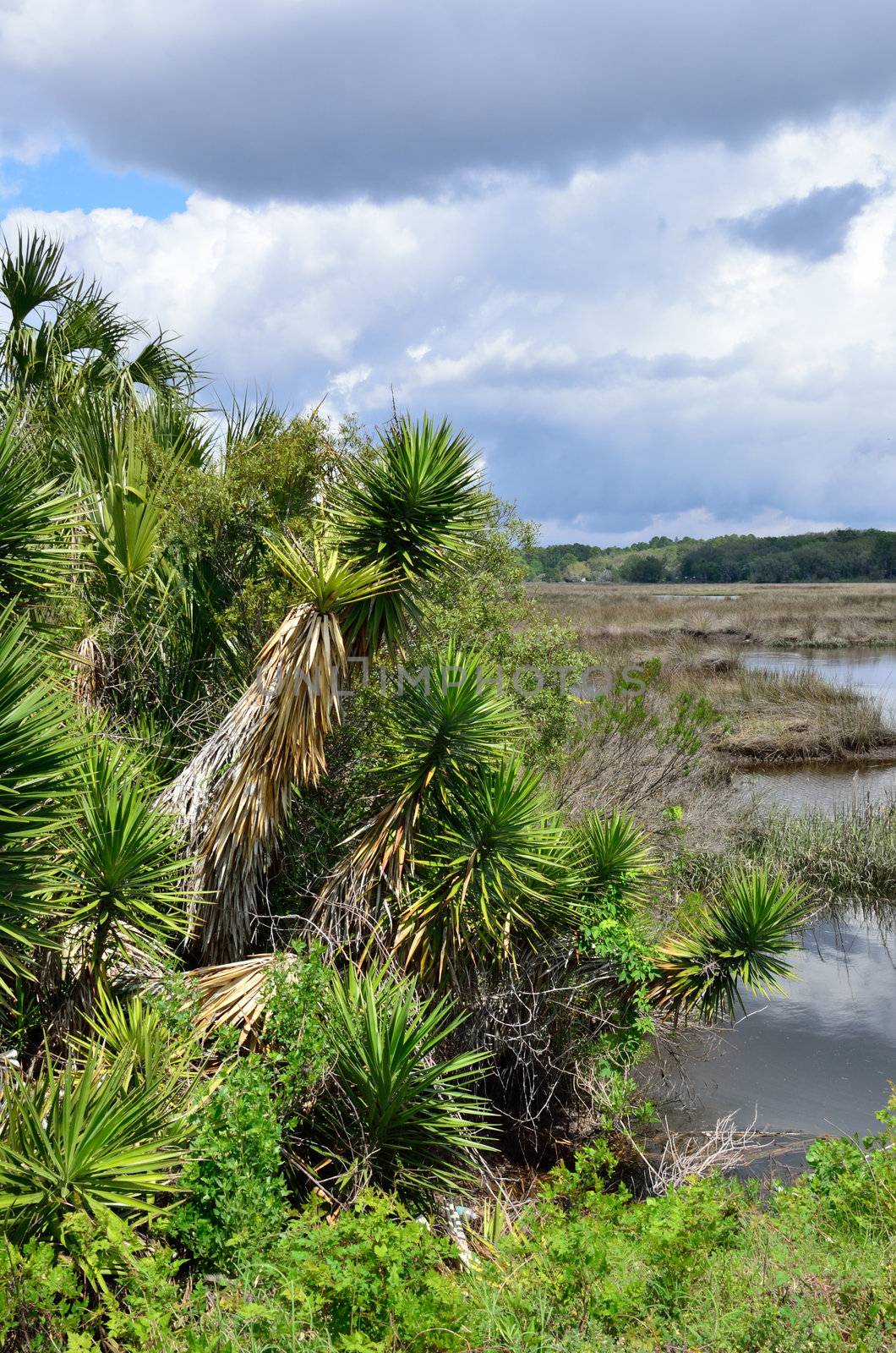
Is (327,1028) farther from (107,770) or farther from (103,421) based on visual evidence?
(103,421)

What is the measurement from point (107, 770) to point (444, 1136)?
2.89 m

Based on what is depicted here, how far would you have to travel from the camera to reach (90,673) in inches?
330

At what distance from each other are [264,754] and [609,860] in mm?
2690

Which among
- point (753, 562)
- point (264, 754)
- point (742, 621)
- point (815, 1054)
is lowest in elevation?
point (815, 1054)

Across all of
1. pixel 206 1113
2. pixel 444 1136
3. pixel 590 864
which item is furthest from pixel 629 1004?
pixel 206 1113

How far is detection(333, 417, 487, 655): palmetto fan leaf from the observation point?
7.40 meters

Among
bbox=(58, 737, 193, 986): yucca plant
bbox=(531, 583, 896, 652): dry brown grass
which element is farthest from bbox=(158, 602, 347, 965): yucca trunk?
bbox=(531, 583, 896, 652): dry brown grass

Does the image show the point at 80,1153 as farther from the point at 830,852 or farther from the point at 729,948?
the point at 830,852

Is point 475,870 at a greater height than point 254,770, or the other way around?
point 254,770

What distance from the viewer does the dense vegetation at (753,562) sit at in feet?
297

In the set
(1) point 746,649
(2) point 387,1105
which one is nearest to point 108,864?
(2) point 387,1105

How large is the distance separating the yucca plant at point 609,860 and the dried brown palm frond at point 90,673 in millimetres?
3883

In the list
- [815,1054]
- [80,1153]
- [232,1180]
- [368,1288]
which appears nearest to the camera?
[368,1288]

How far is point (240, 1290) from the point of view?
14.5 feet
